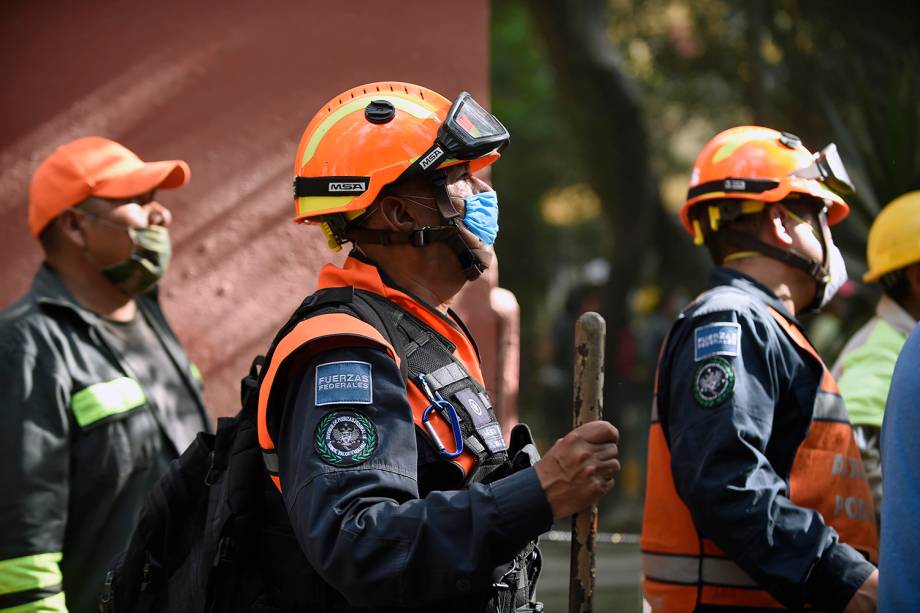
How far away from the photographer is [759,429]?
10.3 ft

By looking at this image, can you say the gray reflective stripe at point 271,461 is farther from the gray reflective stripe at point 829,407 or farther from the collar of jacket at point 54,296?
the collar of jacket at point 54,296

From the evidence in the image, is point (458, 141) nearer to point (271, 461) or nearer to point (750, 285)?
point (271, 461)

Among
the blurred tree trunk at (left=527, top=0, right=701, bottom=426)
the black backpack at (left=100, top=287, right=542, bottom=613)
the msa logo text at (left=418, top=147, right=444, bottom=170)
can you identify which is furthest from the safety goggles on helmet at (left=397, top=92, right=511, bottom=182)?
the blurred tree trunk at (left=527, top=0, right=701, bottom=426)

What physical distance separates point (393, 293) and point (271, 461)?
469mm

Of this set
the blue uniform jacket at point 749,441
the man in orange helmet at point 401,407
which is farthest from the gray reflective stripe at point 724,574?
the man in orange helmet at point 401,407

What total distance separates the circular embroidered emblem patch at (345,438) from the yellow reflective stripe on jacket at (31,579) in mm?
1683

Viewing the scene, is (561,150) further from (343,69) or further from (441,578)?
(441,578)

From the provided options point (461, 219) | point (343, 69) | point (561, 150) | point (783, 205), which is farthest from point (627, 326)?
point (461, 219)

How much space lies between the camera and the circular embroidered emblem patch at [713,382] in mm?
3141

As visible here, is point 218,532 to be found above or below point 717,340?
below

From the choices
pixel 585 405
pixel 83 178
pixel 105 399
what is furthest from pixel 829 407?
pixel 83 178

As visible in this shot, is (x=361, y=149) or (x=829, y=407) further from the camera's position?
(x=829, y=407)

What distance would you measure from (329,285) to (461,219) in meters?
0.34

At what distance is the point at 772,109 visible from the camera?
340 inches
